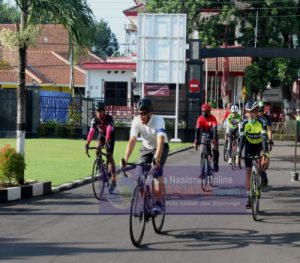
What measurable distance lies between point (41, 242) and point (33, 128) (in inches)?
985

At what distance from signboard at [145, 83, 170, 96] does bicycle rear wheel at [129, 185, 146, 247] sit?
75.6 feet

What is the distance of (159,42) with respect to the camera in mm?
28812

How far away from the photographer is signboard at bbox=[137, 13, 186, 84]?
28750 mm

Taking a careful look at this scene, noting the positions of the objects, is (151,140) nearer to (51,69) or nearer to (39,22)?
(39,22)

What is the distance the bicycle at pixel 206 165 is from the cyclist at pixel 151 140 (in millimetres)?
4490

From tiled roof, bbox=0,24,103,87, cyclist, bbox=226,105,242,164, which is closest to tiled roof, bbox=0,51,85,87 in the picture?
tiled roof, bbox=0,24,103,87

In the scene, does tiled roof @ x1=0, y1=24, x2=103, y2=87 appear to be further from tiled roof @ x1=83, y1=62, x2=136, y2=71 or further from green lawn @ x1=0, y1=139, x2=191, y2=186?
green lawn @ x1=0, y1=139, x2=191, y2=186

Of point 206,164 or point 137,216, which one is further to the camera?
point 206,164

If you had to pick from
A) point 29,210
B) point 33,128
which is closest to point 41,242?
point 29,210

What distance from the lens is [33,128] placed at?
1286 inches

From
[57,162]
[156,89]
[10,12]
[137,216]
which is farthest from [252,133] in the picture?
[156,89]

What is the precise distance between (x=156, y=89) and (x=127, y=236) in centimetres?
2290

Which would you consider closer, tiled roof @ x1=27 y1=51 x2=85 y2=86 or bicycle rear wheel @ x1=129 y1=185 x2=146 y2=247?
bicycle rear wheel @ x1=129 y1=185 x2=146 y2=247

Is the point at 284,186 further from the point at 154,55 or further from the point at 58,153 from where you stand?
the point at 154,55
